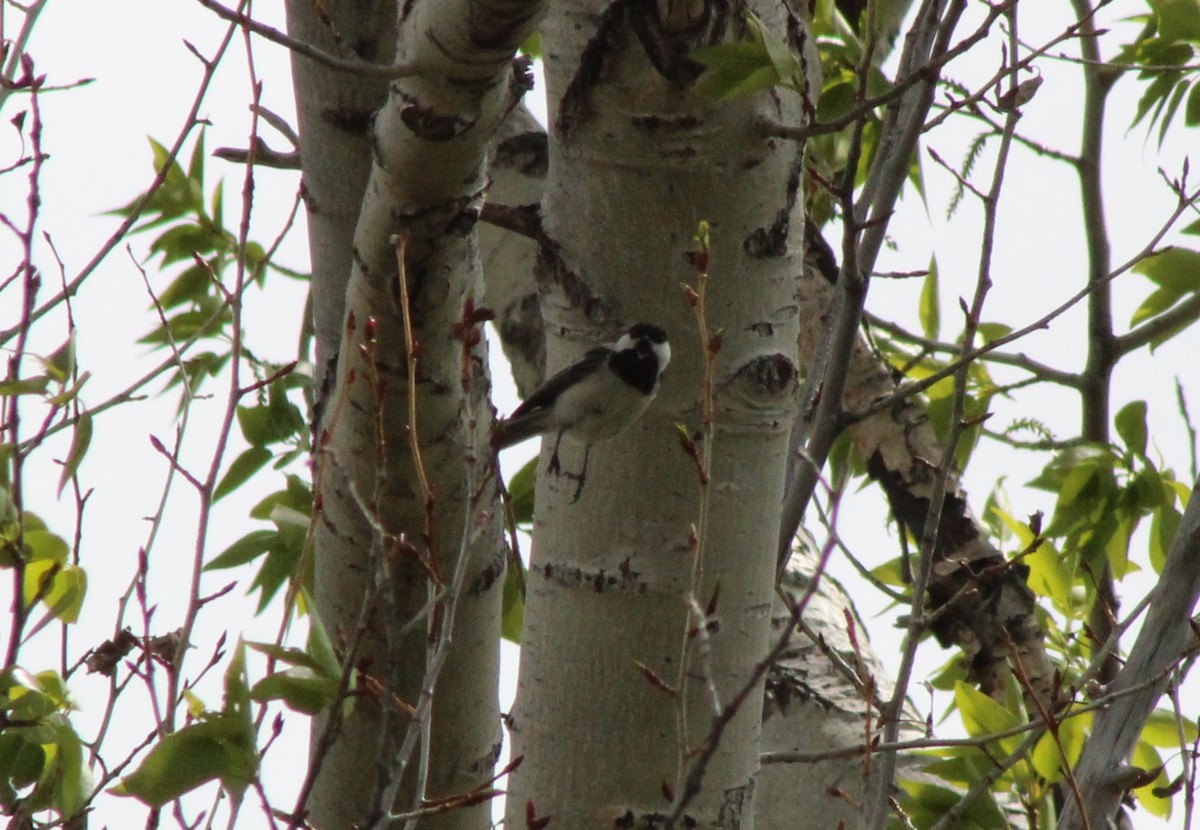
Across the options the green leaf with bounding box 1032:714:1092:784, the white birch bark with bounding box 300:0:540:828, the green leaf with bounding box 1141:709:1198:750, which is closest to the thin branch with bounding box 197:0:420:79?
the white birch bark with bounding box 300:0:540:828

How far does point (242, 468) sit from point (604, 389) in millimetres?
1199

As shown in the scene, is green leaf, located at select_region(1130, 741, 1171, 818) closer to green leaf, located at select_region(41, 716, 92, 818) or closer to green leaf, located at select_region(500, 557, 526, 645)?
green leaf, located at select_region(500, 557, 526, 645)

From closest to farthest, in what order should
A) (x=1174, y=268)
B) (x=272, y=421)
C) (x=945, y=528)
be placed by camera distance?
(x=272, y=421) < (x=1174, y=268) < (x=945, y=528)

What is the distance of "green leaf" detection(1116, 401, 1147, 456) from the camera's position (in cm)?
296

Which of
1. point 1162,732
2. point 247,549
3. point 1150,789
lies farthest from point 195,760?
point 1162,732

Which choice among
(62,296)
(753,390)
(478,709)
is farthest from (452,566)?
(62,296)

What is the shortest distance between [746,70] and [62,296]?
1.39m

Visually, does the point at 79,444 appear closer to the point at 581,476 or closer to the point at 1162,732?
the point at 581,476

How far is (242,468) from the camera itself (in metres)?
2.62

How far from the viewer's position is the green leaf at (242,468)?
2.61m

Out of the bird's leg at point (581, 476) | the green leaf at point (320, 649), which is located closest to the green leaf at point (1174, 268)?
the bird's leg at point (581, 476)

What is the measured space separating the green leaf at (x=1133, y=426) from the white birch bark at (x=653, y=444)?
4.99ft

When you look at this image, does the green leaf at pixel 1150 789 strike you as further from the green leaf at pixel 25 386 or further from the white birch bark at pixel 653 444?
the green leaf at pixel 25 386

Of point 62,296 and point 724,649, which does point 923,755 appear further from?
point 62,296
